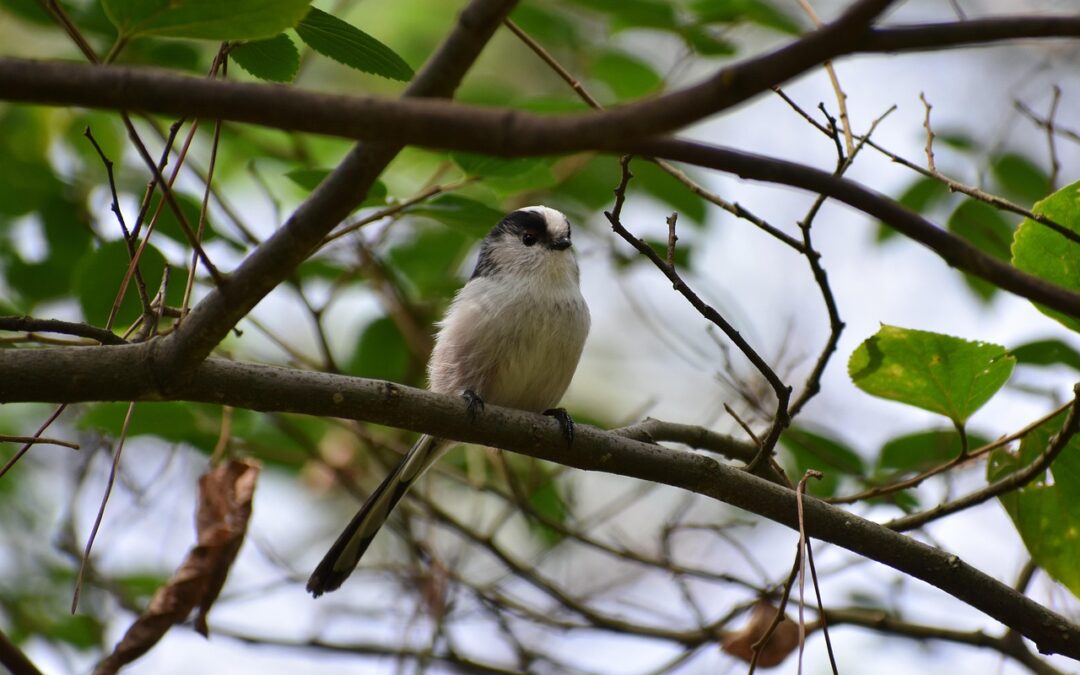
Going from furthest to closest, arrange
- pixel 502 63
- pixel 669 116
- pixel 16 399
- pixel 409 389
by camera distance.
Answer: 1. pixel 502 63
2. pixel 409 389
3. pixel 16 399
4. pixel 669 116

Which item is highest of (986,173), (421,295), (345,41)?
(986,173)

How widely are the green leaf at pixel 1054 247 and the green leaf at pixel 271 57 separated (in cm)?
184

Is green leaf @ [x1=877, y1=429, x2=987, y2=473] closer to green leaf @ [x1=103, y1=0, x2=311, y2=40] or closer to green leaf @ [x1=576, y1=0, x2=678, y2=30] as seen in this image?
green leaf @ [x1=576, y1=0, x2=678, y2=30]

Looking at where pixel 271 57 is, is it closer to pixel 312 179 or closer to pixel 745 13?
pixel 312 179

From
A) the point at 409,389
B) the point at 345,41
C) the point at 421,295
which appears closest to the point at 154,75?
the point at 345,41

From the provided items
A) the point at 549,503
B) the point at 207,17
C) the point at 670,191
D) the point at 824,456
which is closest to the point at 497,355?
the point at 549,503

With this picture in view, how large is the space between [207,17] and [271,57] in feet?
1.98

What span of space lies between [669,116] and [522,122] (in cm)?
18

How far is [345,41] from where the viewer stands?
2.17 metres

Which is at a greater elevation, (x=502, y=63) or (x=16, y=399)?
(x=502, y=63)

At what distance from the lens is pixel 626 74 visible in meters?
4.28

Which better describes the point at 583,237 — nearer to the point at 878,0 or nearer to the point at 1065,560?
the point at 1065,560

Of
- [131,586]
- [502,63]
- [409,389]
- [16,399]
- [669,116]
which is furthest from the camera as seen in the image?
[502,63]

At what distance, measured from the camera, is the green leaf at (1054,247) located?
8.00ft
